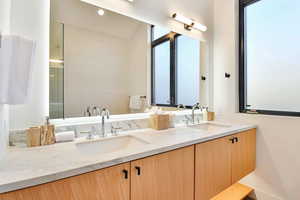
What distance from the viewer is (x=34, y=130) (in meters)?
0.98

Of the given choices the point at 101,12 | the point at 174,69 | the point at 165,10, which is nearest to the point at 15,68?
the point at 101,12

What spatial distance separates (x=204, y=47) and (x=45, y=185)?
2.25 meters

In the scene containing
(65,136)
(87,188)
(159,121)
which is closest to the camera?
(87,188)

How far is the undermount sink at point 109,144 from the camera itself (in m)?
1.08

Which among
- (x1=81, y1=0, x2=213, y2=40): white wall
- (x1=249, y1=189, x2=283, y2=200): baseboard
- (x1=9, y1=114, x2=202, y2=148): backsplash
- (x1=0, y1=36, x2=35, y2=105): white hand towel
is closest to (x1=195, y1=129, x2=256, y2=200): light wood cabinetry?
(x1=249, y1=189, x2=283, y2=200): baseboard

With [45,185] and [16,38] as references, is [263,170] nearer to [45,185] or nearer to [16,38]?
[45,185]

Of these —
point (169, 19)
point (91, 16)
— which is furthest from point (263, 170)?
point (91, 16)

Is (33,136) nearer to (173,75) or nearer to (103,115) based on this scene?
(103,115)

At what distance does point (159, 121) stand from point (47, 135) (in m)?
0.88

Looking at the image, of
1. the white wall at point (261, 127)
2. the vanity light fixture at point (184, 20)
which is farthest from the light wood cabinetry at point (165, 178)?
the vanity light fixture at point (184, 20)

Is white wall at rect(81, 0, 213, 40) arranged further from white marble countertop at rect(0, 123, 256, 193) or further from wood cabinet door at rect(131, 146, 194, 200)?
wood cabinet door at rect(131, 146, 194, 200)

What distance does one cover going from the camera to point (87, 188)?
74 centimetres

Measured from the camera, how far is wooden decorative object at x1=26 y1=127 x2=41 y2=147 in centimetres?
98

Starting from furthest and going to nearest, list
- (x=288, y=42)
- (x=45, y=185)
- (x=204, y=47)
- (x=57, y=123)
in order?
(x=204, y=47) → (x=288, y=42) → (x=57, y=123) → (x=45, y=185)
